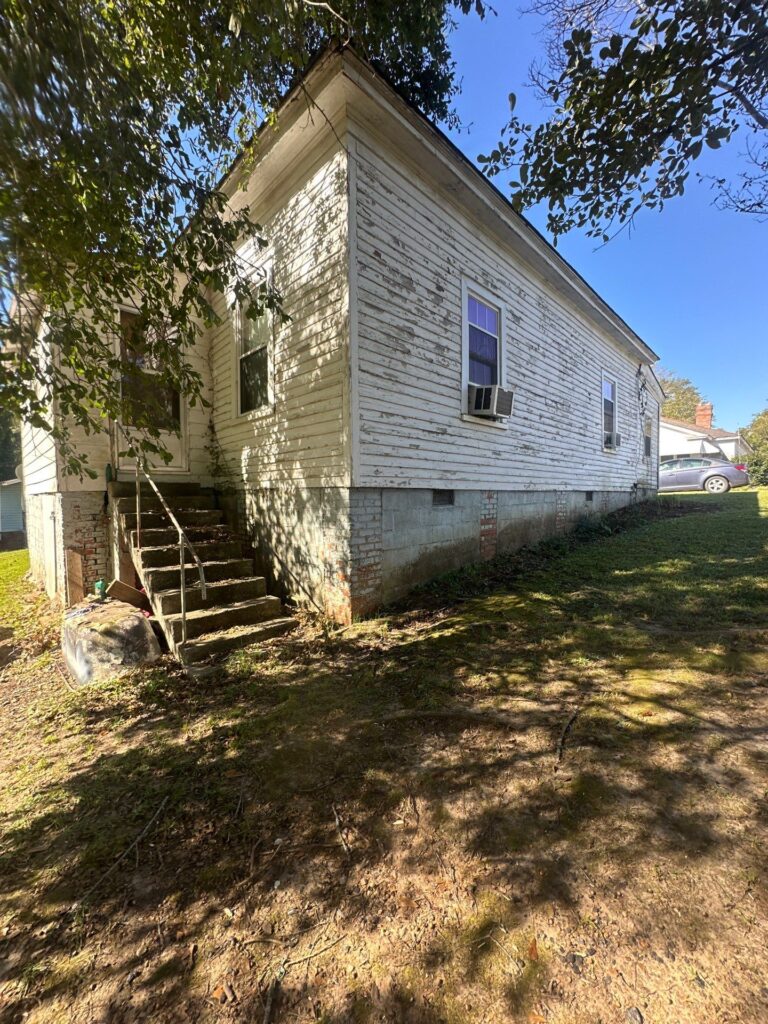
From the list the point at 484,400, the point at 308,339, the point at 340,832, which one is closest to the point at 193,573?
the point at 308,339

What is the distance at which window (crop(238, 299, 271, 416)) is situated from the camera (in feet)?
20.6

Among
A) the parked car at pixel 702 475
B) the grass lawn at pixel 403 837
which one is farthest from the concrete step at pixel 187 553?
the parked car at pixel 702 475

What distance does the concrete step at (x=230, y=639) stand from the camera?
4.14 meters

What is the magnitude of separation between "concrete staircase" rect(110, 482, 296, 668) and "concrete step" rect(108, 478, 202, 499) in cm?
1

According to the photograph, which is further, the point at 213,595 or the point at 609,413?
the point at 609,413

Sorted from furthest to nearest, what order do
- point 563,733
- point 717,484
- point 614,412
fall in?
1. point 717,484
2. point 614,412
3. point 563,733

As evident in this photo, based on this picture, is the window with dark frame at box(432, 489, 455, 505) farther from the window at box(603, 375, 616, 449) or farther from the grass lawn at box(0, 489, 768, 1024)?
the window at box(603, 375, 616, 449)

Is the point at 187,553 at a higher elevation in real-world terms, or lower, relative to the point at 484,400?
lower

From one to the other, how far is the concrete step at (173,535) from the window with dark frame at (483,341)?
14.3 feet

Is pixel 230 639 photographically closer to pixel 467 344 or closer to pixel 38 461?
pixel 467 344

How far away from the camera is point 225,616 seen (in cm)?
464

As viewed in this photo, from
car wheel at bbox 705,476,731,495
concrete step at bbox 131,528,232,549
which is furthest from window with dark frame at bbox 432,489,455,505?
car wheel at bbox 705,476,731,495

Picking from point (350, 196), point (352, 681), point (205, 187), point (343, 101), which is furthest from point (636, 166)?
point (352, 681)

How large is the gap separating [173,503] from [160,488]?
1.26 ft
